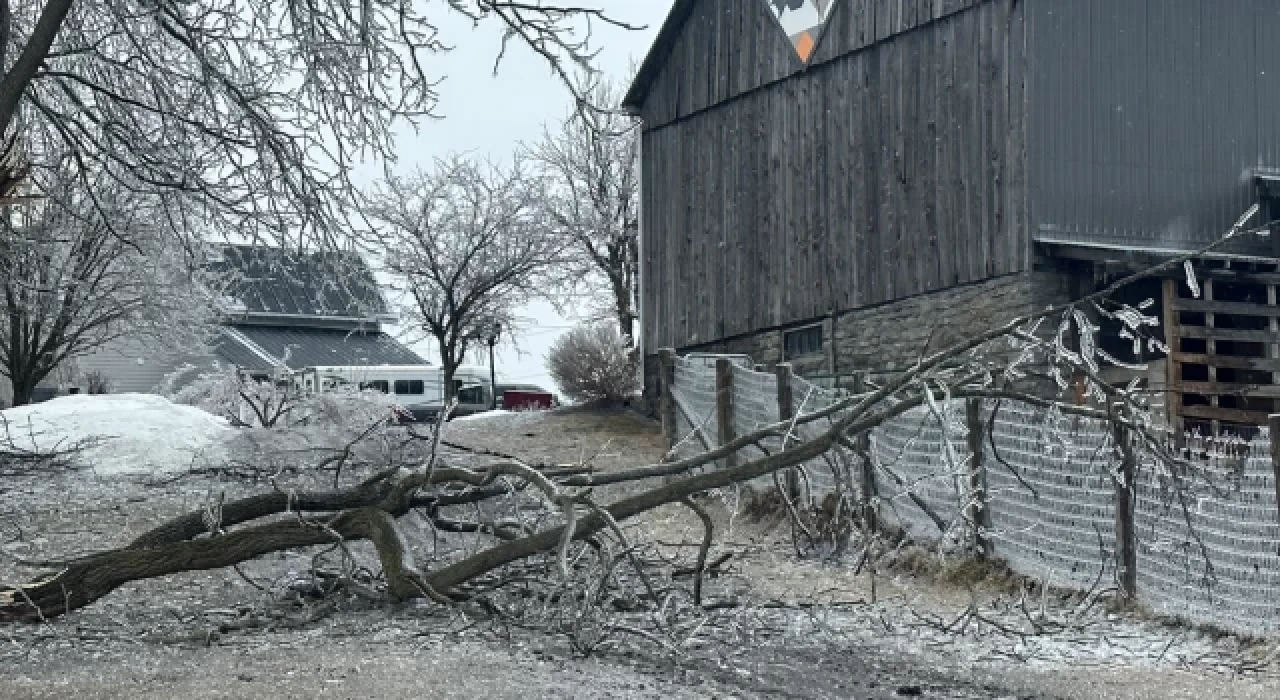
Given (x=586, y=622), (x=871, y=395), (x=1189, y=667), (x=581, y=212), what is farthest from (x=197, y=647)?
(x=581, y=212)

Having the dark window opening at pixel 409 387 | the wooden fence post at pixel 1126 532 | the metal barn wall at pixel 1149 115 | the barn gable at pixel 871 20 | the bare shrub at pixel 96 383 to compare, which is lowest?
the wooden fence post at pixel 1126 532

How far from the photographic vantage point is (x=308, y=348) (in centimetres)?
4706

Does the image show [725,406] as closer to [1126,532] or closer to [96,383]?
[1126,532]

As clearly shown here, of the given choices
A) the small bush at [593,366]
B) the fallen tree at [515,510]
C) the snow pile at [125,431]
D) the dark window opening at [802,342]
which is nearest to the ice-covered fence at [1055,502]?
the fallen tree at [515,510]

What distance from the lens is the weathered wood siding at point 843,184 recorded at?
61.6ft

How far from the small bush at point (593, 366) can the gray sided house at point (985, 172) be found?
3.62 m

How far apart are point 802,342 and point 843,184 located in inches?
90.1

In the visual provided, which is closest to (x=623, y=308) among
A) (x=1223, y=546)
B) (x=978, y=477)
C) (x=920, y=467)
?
(x=920, y=467)

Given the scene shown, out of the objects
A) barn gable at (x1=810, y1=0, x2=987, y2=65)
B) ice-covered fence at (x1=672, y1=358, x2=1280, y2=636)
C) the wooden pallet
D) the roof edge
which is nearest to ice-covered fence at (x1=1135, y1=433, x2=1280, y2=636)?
ice-covered fence at (x1=672, y1=358, x2=1280, y2=636)

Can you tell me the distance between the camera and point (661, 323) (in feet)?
79.8

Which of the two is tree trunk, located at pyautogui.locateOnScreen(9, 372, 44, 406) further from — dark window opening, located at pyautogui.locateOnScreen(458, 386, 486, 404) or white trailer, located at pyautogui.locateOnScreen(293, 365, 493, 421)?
dark window opening, located at pyautogui.locateOnScreen(458, 386, 486, 404)

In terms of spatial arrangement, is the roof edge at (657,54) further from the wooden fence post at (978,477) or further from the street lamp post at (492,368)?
the street lamp post at (492,368)

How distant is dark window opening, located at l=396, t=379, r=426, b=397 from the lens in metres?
43.6

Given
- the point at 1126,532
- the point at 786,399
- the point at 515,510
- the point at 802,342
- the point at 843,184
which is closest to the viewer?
the point at 515,510
